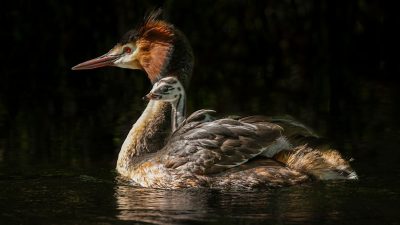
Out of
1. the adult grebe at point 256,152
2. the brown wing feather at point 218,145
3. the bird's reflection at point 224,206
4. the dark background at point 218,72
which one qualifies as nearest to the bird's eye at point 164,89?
the adult grebe at point 256,152

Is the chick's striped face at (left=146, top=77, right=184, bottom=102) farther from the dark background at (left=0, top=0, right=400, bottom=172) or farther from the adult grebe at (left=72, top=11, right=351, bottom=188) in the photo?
the dark background at (left=0, top=0, right=400, bottom=172)

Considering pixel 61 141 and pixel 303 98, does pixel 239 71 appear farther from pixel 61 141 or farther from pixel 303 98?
pixel 61 141

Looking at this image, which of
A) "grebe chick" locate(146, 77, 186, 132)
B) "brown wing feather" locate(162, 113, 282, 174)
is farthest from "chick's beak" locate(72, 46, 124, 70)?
→ "brown wing feather" locate(162, 113, 282, 174)

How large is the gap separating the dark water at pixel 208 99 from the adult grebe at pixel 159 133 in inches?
7.1

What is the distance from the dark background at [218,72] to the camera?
13656 mm

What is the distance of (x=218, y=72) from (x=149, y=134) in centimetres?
794

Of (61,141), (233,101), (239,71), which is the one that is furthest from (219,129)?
(239,71)

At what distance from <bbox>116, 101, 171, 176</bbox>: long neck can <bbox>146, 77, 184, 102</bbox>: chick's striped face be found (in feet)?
1.39

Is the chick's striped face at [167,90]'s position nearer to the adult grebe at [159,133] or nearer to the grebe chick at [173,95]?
the grebe chick at [173,95]

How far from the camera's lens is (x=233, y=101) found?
15984mm

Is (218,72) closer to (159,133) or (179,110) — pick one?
(159,133)

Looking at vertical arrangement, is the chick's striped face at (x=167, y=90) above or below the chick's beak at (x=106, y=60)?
below

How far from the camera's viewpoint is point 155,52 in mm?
12102

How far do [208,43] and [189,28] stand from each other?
1.88 feet
